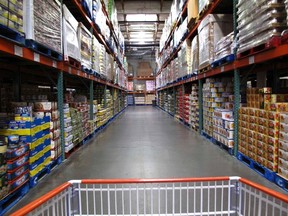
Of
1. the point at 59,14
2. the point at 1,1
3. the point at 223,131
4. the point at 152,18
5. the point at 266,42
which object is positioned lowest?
the point at 223,131

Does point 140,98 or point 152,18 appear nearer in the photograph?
point 152,18

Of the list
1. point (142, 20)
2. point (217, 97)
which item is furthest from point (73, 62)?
point (142, 20)

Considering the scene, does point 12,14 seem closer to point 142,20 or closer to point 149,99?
point 142,20

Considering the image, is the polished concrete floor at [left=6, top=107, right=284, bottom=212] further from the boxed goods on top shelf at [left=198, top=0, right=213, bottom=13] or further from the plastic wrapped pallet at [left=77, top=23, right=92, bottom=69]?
the boxed goods on top shelf at [left=198, top=0, right=213, bottom=13]

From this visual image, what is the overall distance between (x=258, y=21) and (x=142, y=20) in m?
14.4

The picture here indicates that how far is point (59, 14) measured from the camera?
410cm

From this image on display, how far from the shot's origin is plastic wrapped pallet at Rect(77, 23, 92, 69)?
5.37 metres

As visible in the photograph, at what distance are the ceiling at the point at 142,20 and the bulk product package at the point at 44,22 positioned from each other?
11.2 metres

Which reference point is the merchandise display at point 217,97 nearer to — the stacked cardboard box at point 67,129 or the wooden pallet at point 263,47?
the wooden pallet at point 263,47

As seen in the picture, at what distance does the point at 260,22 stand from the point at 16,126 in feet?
11.7

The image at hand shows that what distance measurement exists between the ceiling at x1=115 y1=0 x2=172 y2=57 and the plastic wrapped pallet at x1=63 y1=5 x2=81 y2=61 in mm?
10265

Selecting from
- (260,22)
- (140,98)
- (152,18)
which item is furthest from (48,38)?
(140,98)

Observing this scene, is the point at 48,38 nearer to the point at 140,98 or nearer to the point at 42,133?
the point at 42,133

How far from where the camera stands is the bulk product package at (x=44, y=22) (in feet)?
9.91
